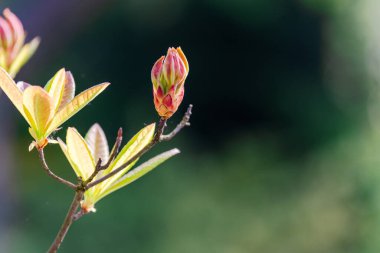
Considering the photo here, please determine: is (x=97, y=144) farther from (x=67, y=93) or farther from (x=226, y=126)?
(x=226, y=126)

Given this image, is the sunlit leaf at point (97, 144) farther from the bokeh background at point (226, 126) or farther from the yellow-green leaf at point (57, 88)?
the bokeh background at point (226, 126)

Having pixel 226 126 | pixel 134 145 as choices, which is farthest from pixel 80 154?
pixel 226 126

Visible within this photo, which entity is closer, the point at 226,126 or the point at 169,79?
the point at 169,79

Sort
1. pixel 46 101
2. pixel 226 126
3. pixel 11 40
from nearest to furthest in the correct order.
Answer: pixel 46 101
pixel 11 40
pixel 226 126

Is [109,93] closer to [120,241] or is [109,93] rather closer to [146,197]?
[146,197]

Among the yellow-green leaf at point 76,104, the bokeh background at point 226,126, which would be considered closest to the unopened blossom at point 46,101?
the yellow-green leaf at point 76,104

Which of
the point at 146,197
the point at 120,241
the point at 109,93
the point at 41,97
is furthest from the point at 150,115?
the point at 41,97

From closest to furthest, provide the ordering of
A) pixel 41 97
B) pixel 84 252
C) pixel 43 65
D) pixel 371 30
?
pixel 41 97
pixel 84 252
pixel 371 30
pixel 43 65
